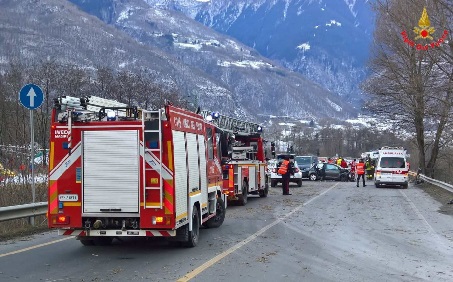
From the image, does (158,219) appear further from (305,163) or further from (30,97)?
(305,163)

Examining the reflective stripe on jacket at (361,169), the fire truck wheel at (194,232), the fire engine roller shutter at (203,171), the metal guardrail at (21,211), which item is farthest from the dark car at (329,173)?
the fire truck wheel at (194,232)

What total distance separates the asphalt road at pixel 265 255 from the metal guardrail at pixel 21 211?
28.3 inches

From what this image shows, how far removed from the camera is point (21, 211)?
44.5ft

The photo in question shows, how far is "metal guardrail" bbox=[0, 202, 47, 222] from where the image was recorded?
1281 centimetres

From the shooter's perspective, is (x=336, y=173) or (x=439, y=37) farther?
(x=336, y=173)

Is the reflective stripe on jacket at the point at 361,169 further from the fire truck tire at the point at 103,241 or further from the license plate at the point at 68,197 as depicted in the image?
the license plate at the point at 68,197

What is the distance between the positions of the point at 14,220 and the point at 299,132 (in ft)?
362

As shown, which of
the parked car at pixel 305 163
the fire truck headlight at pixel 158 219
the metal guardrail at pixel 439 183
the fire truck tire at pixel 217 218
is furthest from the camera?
the parked car at pixel 305 163

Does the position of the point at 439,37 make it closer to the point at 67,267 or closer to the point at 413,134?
the point at 67,267

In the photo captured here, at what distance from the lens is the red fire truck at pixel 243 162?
20.1 meters

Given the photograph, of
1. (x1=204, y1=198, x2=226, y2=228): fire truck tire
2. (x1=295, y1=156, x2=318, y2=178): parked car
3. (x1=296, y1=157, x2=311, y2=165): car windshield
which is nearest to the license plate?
(x1=204, y1=198, x2=226, y2=228): fire truck tire

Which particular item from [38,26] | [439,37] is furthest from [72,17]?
[439,37]

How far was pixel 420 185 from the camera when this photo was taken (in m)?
38.7

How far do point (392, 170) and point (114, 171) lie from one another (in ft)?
91.2
